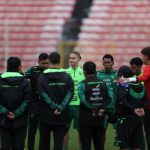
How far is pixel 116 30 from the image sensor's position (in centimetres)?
2472

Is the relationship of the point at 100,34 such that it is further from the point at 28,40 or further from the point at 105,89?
the point at 105,89

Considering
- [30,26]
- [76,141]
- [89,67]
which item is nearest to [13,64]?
[89,67]

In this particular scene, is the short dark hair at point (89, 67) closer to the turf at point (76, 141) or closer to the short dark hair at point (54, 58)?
the short dark hair at point (54, 58)

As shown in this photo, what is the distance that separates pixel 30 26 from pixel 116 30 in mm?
3240

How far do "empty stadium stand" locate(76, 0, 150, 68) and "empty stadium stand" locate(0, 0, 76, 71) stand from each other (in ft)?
3.17

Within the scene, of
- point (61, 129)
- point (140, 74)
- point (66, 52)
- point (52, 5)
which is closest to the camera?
point (61, 129)

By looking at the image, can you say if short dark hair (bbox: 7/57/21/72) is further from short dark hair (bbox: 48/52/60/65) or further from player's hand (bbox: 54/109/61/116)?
player's hand (bbox: 54/109/61/116)

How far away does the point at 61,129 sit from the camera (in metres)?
9.66

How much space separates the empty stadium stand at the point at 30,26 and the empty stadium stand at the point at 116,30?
3.17 ft

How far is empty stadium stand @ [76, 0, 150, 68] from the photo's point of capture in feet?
79.9

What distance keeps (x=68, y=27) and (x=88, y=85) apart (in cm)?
1609

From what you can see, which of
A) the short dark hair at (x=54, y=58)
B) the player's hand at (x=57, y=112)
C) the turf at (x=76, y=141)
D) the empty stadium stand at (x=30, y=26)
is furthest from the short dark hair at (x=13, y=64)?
the empty stadium stand at (x=30, y=26)

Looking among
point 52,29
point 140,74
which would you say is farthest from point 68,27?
point 140,74

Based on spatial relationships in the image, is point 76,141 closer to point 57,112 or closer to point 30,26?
point 57,112
